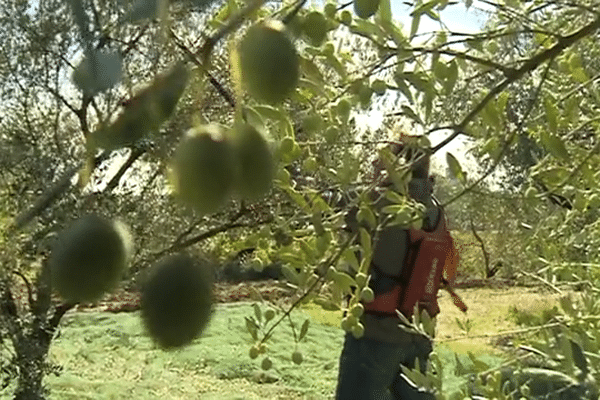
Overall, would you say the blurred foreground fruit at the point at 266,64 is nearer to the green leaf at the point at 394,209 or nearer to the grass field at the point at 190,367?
the green leaf at the point at 394,209

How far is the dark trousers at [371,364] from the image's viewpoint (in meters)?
2.38

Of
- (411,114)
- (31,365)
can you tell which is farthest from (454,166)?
(31,365)

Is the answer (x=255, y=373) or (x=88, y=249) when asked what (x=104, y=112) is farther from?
(x=255, y=373)

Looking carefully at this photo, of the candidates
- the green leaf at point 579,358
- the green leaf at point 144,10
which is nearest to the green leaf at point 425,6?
the green leaf at point 579,358

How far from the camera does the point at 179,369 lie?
17.3ft

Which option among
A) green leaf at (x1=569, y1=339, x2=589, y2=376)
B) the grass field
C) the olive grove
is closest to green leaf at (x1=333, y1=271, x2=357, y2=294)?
the olive grove

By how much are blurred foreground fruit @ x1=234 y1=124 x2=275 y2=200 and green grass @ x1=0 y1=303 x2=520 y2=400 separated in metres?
4.26

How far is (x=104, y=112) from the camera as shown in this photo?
0.28 m

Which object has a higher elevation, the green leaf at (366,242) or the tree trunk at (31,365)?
the tree trunk at (31,365)

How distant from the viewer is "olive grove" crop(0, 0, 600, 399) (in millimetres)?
281

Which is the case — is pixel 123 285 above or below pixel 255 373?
below

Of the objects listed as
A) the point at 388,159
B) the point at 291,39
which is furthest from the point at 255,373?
the point at 291,39

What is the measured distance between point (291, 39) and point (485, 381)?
1.04 m

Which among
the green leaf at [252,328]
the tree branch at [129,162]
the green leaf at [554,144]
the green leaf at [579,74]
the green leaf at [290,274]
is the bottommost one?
the tree branch at [129,162]
